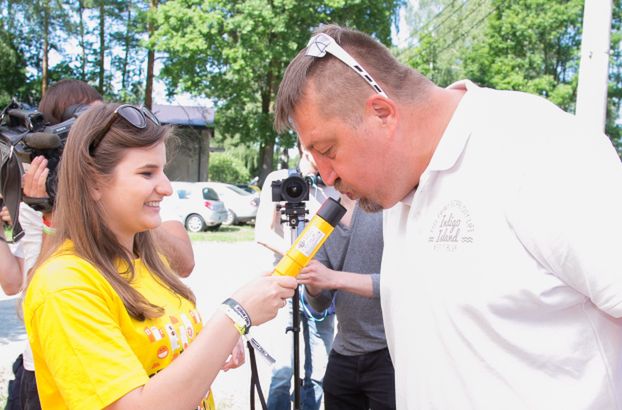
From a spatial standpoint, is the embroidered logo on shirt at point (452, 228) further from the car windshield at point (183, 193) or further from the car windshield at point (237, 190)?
the car windshield at point (237, 190)

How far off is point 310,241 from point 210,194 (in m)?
18.2

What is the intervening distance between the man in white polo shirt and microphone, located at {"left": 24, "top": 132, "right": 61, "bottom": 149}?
0.99m

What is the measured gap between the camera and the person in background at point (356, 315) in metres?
3.15

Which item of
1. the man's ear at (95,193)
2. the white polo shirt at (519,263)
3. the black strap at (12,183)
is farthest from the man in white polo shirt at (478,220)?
the black strap at (12,183)

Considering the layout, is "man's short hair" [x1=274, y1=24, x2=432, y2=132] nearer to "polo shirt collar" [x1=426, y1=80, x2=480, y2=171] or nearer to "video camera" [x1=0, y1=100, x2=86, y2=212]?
"polo shirt collar" [x1=426, y1=80, x2=480, y2=171]

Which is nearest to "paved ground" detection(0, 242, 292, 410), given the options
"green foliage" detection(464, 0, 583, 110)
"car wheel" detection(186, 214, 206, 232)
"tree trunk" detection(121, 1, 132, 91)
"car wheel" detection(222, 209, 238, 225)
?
"car wheel" detection(186, 214, 206, 232)

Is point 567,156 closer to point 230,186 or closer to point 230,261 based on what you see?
point 230,261

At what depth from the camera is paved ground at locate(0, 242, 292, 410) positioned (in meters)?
5.16

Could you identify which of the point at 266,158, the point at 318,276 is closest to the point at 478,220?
the point at 318,276

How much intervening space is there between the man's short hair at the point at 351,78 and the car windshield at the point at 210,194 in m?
17.9

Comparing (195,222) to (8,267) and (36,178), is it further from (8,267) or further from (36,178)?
(36,178)

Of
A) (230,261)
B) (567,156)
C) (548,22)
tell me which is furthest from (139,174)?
(548,22)

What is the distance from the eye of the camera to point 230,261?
1302 centimetres

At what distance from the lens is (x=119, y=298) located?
6.04 ft
